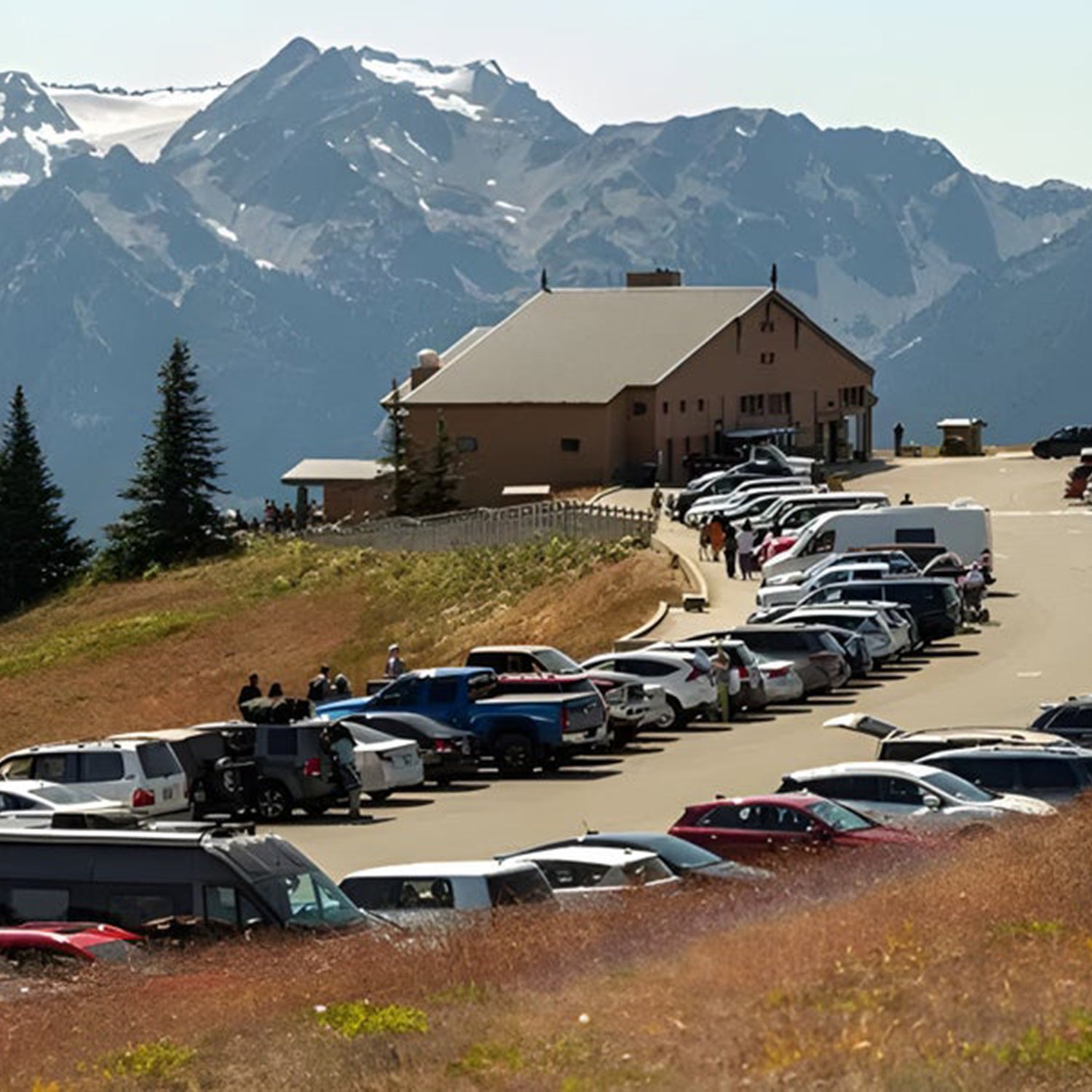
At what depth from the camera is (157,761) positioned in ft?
110

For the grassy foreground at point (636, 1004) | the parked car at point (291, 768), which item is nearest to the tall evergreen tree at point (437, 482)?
the parked car at point (291, 768)

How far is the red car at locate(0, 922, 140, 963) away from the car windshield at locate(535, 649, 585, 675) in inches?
850

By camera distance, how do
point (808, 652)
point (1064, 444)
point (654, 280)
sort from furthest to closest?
point (654, 280), point (1064, 444), point (808, 652)

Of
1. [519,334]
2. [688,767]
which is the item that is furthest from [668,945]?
[519,334]

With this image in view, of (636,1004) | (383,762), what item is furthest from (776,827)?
(383,762)

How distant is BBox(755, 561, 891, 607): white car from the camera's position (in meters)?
54.6

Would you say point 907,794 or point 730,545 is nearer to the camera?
point 907,794

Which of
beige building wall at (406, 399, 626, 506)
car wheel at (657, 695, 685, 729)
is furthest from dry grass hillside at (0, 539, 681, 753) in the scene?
car wheel at (657, 695, 685, 729)

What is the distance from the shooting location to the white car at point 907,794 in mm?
27531

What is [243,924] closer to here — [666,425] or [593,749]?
[593,749]

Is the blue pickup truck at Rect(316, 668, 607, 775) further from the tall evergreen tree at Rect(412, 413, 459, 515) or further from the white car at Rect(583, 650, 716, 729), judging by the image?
the tall evergreen tree at Rect(412, 413, 459, 515)

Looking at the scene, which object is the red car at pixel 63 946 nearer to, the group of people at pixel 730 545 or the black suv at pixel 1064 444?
the group of people at pixel 730 545

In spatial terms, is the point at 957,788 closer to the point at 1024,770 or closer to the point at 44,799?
→ the point at 1024,770

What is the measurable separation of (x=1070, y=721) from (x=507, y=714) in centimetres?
784
